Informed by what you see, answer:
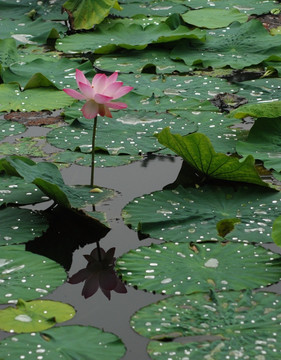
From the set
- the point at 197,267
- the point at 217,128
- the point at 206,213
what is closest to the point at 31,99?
the point at 217,128

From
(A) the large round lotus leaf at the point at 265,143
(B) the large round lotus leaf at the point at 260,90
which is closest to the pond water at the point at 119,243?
(A) the large round lotus leaf at the point at 265,143

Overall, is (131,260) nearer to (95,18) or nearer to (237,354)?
(237,354)

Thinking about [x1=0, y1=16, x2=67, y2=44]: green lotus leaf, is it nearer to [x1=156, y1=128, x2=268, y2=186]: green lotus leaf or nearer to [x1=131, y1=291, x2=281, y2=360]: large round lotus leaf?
[x1=156, y1=128, x2=268, y2=186]: green lotus leaf

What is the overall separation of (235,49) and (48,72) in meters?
0.97

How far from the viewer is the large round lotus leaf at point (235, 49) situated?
3.88m

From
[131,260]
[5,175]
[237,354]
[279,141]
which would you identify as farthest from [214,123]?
[237,354]

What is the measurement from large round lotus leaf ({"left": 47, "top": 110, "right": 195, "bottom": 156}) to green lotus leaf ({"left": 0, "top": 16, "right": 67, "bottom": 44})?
1.31 meters

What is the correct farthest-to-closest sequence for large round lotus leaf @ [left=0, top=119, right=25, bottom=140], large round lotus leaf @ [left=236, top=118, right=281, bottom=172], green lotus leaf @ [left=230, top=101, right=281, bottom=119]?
large round lotus leaf @ [left=0, top=119, right=25, bottom=140], green lotus leaf @ [left=230, top=101, right=281, bottom=119], large round lotus leaf @ [left=236, top=118, right=281, bottom=172]

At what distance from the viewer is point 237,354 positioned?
5.59 ft

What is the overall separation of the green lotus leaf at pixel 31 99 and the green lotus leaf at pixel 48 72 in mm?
49

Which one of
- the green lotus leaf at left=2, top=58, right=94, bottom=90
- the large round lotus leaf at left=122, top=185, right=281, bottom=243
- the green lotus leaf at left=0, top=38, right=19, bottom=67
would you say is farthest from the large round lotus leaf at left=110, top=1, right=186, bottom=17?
the large round lotus leaf at left=122, top=185, right=281, bottom=243

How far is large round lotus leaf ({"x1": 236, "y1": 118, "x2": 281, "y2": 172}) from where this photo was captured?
2.76 meters

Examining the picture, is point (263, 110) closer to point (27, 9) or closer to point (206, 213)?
point (206, 213)

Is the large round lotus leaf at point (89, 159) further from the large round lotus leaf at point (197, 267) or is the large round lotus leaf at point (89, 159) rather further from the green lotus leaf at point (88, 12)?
the green lotus leaf at point (88, 12)
